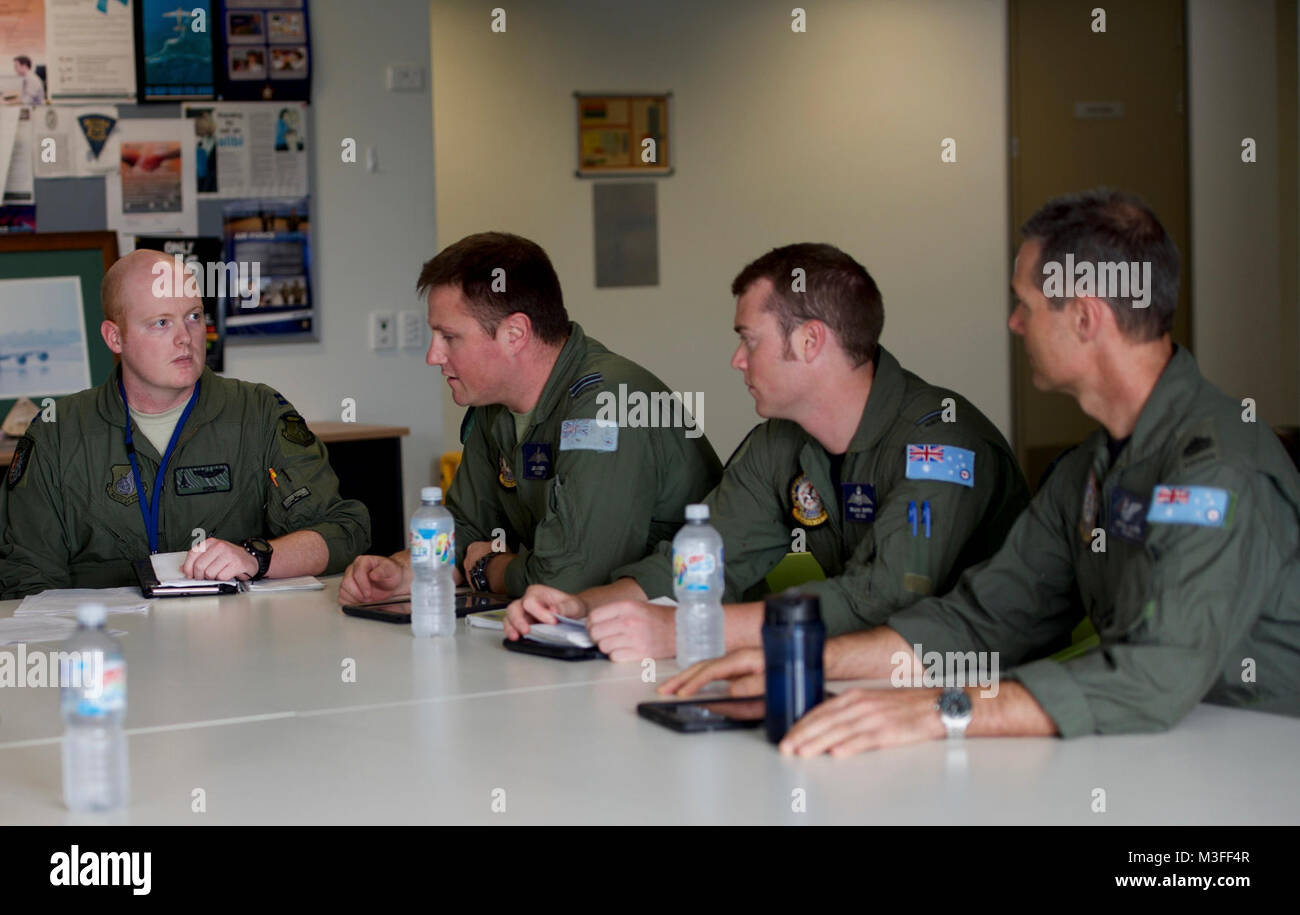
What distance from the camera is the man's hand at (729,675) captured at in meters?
1.98

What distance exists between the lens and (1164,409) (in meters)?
1.98

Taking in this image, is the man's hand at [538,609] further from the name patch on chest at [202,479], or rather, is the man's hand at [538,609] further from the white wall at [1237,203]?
the white wall at [1237,203]

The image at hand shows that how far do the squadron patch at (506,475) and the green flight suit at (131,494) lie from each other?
1.19 feet

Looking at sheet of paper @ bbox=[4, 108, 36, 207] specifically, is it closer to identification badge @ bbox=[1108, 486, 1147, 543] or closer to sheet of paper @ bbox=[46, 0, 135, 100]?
sheet of paper @ bbox=[46, 0, 135, 100]

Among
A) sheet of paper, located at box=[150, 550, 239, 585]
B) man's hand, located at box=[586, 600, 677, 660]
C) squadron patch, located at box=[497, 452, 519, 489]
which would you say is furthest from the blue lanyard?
man's hand, located at box=[586, 600, 677, 660]

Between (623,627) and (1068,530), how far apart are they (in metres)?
0.68

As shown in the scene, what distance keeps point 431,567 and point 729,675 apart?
0.74 meters

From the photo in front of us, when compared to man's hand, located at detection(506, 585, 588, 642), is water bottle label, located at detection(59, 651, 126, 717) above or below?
above

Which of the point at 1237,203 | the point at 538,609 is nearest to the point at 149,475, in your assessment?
the point at 538,609

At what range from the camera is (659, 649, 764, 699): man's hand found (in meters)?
1.98

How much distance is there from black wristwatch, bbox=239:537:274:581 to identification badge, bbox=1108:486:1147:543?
1788 mm

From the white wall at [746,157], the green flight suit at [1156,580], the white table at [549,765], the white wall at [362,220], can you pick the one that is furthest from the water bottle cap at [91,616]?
the white wall at [746,157]

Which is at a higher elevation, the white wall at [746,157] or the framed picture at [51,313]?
the white wall at [746,157]
